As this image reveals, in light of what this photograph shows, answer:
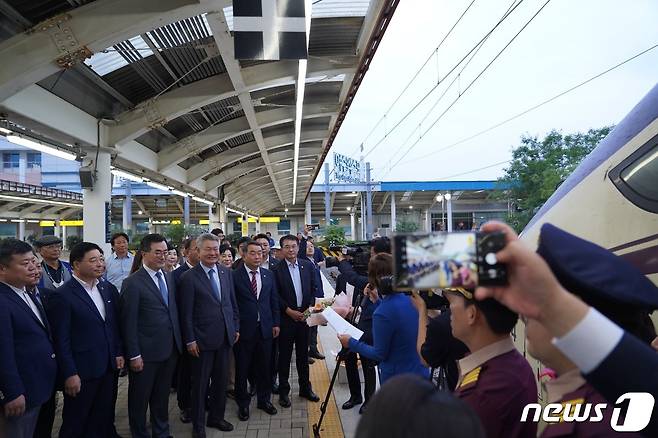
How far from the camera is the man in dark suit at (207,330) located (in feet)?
12.5

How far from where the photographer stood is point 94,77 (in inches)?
231

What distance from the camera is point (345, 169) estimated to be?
151ft

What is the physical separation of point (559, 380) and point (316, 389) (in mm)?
4401

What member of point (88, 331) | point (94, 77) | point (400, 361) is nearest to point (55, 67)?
point (94, 77)

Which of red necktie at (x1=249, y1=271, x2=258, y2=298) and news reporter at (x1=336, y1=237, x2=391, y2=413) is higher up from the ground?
red necktie at (x1=249, y1=271, x2=258, y2=298)

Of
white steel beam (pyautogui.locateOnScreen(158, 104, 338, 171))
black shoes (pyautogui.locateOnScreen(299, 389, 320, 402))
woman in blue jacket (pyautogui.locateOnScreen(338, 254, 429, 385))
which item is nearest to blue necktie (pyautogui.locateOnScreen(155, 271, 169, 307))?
black shoes (pyautogui.locateOnScreen(299, 389, 320, 402))

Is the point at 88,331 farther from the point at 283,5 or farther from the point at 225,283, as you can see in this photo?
the point at 283,5

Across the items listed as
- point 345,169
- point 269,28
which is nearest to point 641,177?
point 269,28

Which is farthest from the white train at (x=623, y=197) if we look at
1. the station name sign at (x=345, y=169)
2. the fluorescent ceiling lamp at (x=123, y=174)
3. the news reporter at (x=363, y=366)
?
the station name sign at (x=345, y=169)

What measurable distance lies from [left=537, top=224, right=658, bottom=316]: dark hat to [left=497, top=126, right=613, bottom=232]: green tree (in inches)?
540

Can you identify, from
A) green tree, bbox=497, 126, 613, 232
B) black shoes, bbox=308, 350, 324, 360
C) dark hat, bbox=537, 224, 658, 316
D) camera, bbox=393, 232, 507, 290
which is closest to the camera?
camera, bbox=393, 232, 507, 290

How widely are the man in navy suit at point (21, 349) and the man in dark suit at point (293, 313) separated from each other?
2.31 m

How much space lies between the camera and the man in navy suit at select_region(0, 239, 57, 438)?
2.71m

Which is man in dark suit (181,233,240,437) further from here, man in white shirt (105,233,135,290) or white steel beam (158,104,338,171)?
white steel beam (158,104,338,171)
